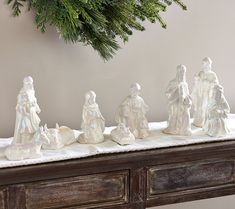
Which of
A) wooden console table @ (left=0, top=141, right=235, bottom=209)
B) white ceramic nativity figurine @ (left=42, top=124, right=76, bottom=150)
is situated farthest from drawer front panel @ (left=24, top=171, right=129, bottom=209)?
white ceramic nativity figurine @ (left=42, top=124, right=76, bottom=150)

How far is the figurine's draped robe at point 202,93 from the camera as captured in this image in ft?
4.04

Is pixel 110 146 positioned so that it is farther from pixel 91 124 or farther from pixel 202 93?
pixel 202 93

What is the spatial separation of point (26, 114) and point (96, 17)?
326 millimetres

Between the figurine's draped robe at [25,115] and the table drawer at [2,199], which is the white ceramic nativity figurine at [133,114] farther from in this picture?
the table drawer at [2,199]

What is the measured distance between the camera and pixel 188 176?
1.13 metres

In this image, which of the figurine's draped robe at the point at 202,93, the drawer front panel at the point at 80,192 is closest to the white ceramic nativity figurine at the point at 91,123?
the drawer front panel at the point at 80,192

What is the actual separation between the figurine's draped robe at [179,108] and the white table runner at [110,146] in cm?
3

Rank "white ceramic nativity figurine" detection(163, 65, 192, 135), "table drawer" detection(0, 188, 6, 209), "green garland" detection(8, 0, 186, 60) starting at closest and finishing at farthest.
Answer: "table drawer" detection(0, 188, 6, 209)
"green garland" detection(8, 0, 186, 60)
"white ceramic nativity figurine" detection(163, 65, 192, 135)

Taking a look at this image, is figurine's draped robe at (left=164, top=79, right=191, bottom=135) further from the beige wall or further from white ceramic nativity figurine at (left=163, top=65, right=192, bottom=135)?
the beige wall

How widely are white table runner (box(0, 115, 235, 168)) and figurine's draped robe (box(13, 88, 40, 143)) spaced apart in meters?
0.06

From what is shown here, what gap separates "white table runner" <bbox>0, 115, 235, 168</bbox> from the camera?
0.98 m

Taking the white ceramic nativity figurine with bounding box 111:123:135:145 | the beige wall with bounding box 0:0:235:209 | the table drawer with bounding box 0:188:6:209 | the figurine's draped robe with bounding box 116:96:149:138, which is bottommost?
the table drawer with bounding box 0:188:6:209

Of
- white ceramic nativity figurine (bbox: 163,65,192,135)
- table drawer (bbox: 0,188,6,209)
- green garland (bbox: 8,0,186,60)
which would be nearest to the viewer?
table drawer (bbox: 0,188,6,209)

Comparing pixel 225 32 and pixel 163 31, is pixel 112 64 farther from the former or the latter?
pixel 225 32
